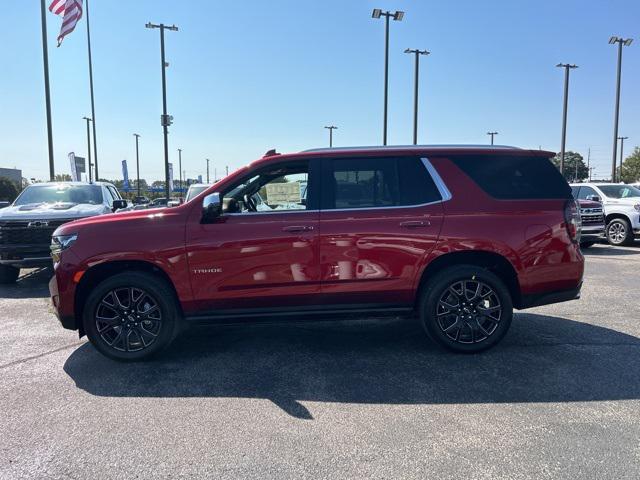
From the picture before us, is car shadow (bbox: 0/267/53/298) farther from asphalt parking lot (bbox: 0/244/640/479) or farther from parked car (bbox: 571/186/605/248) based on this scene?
parked car (bbox: 571/186/605/248)

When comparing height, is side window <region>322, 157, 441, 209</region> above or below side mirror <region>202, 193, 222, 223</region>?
above

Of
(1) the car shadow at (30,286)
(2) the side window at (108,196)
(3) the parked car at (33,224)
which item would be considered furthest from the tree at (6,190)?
(3) the parked car at (33,224)

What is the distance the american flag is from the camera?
56.5 ft

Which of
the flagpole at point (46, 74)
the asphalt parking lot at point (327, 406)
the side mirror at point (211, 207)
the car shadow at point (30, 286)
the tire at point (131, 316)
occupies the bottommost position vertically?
the car shadow at point (30, 286)

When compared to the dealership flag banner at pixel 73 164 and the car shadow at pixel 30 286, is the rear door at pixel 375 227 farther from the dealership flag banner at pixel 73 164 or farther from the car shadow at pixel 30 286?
the dealership flag banner at pixel 73 164

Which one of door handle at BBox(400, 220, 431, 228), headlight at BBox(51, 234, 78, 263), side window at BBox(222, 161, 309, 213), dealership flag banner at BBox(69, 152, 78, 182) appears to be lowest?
headlight at BBox(51, 234, 78, 263)

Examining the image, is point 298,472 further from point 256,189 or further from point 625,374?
point 625,374

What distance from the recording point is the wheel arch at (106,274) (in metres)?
4.59

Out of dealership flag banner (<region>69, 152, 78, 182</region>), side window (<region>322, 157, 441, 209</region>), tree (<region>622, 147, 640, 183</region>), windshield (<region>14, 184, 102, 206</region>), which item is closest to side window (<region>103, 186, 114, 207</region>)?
windshield (<region>14, 184, 102, 206</region>)

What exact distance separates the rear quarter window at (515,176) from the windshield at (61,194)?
8.01 m

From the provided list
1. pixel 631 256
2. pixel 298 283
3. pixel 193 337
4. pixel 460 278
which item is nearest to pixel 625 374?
pixel 460 278

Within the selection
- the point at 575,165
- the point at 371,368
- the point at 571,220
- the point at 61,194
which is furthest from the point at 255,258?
the point at 575,165

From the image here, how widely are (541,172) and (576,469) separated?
2895mm

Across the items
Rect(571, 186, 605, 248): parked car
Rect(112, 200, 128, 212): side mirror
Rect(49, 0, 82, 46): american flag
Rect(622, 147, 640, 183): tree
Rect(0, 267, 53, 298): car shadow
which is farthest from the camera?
Rect(622, 147, 640, 183): tree
